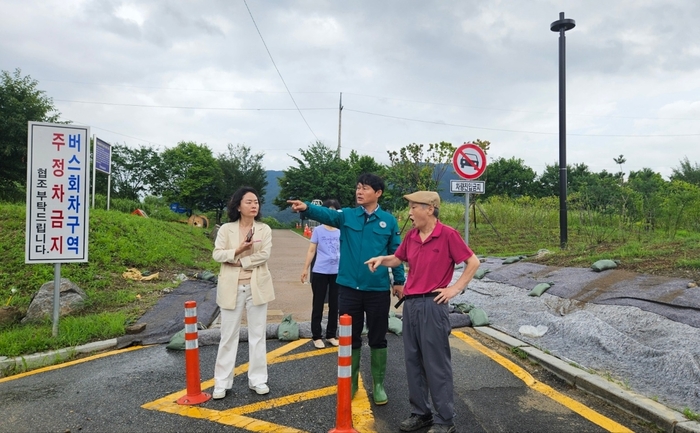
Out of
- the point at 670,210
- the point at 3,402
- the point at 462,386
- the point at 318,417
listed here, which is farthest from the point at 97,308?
the point at 670,210

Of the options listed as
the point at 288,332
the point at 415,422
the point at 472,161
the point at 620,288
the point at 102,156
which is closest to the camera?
the point at 415,422

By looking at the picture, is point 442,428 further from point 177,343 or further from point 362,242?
point 177,343

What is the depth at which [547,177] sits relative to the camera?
5112cm

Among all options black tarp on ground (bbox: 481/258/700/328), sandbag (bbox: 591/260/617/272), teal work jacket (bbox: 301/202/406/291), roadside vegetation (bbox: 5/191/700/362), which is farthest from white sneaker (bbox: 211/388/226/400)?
sandbag (bbox: 591/260/617/272)

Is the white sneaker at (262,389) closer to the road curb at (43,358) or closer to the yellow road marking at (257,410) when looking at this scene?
the yellow road marking at (257,410)

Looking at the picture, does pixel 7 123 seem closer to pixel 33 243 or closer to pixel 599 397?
pixel 33 243

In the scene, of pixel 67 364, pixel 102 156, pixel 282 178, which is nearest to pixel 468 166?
pixel 67 364

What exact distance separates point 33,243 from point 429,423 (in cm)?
525

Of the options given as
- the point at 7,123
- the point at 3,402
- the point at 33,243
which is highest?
the point at 7,123

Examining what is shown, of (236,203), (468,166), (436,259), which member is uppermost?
(468,166)

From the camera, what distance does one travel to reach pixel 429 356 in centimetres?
346

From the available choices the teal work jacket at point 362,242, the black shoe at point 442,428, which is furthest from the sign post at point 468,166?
the black shoe at point 442,428

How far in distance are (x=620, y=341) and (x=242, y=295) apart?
393cm

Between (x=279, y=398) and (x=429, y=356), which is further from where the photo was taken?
(x=279, y=398)
